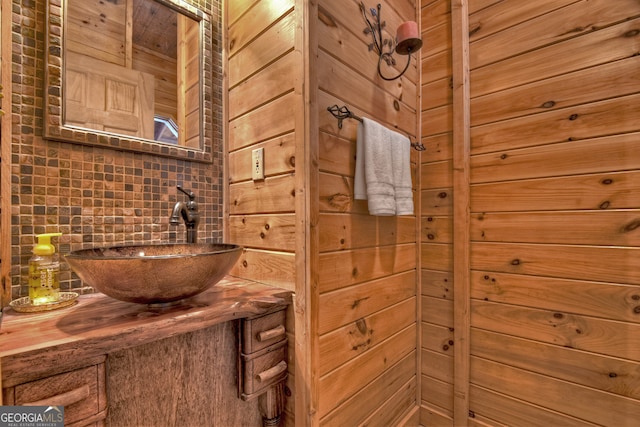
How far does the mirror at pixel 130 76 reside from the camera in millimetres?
903

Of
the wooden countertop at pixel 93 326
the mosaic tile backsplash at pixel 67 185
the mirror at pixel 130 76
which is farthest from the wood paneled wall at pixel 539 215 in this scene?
the mosaic tile backsplash at pixel 67 185

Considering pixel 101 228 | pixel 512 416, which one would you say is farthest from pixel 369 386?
pixel 101 228

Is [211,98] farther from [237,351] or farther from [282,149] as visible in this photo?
[237,351]

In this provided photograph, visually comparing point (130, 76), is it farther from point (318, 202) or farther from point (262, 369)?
point (262, 369)

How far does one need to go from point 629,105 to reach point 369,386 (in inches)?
56.8

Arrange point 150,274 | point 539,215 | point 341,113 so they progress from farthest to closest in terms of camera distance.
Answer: point 539,215 < point 341,113 < point 150,274

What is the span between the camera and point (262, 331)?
90cm

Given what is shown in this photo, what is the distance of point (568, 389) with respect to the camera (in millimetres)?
1147

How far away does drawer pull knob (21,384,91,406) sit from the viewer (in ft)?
1.75

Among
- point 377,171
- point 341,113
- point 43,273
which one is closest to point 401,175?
point 377,171

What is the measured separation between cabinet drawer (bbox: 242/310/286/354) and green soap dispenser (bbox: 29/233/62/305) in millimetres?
514

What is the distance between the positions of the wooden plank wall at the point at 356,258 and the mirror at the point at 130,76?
56 cm

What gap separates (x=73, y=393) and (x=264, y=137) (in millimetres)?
873

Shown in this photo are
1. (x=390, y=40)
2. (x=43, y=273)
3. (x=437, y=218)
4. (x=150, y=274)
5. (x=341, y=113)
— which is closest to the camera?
(x=150, y=274)
